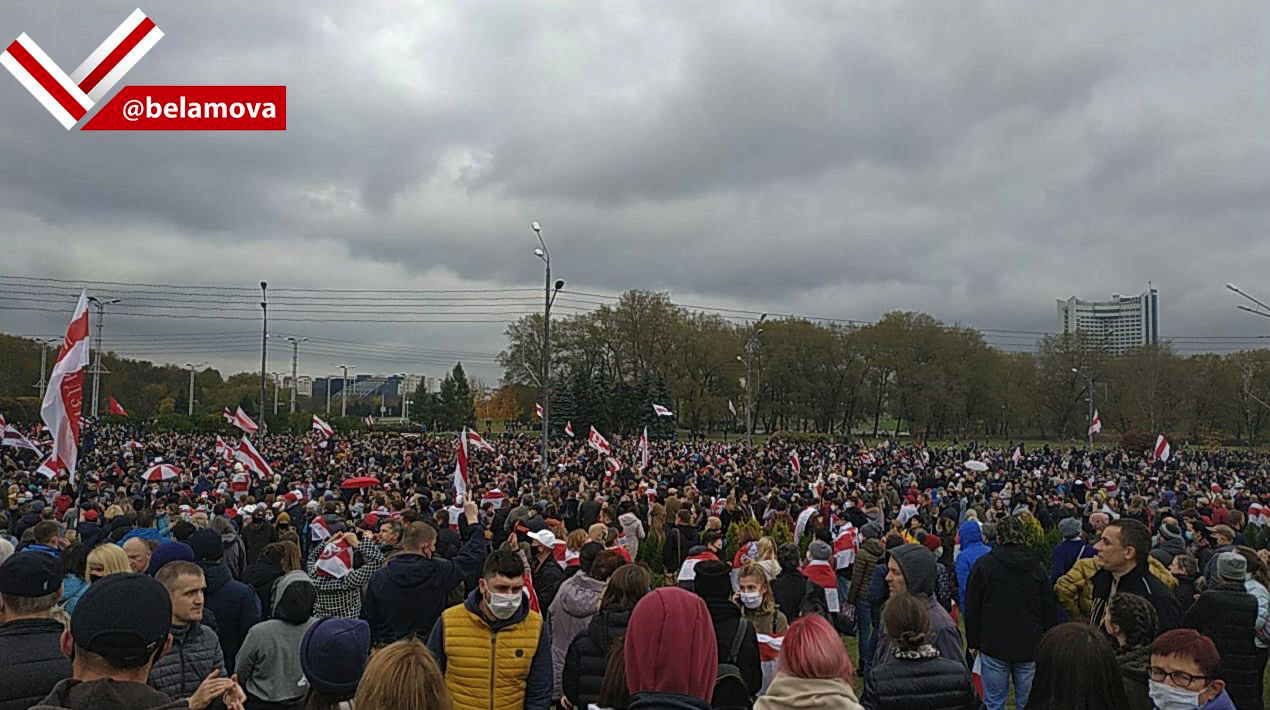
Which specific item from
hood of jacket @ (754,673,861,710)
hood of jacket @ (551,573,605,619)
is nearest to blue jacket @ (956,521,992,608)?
hood of jacket @ (551,573,605,619)

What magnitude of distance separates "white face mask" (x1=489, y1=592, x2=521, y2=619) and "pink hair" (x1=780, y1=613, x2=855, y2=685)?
64.7 inches

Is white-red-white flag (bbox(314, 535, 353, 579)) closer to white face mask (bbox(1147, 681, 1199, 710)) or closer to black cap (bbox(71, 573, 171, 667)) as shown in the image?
black cap (bbox(71, 573, 171, 667))

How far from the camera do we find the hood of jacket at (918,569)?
233 inches

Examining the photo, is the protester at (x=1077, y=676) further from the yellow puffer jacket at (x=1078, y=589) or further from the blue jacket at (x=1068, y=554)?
the blue jacket at (x=1068, y=554)

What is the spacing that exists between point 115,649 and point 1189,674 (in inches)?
164

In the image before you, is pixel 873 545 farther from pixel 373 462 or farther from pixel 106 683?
pixel 373 462

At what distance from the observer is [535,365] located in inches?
3125

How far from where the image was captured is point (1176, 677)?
380cm

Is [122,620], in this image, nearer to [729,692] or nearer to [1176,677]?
[729,692]

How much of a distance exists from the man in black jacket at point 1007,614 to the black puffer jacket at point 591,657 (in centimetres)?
320

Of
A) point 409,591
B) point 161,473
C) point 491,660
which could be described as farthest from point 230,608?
point 161,473

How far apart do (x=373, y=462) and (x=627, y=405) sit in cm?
3914

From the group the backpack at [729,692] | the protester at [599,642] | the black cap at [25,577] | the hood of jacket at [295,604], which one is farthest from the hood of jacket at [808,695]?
the black cap at [25,577]

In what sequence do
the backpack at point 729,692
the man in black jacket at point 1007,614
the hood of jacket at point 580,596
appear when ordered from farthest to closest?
the man in black jacket at point 1007,614
the hood of jacket at point 580,596
the backpack at point 729,692
